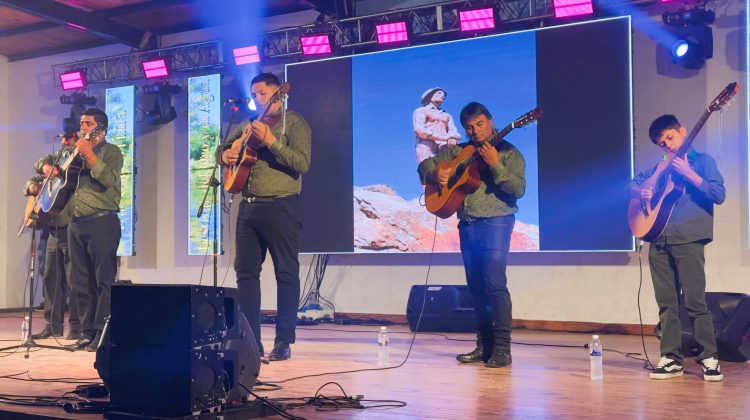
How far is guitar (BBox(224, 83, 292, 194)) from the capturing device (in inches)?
193

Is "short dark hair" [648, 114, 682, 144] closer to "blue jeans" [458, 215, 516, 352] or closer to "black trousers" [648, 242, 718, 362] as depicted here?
"black trousers" [648, 242, 718, 362]

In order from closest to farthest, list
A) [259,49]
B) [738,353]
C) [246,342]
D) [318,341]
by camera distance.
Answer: [246,342] → [738,353] → [318,341] → [259,49]

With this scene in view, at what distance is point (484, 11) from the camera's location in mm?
7723

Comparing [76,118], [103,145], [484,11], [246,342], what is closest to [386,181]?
[484,11]

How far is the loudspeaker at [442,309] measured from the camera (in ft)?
24.3

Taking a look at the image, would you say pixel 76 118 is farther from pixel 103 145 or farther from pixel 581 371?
pixel 581 371

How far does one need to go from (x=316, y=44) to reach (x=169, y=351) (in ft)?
19.5

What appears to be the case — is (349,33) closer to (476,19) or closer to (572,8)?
(476,19)

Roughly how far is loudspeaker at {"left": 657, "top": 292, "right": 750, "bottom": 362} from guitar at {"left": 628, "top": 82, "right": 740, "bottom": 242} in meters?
0.90

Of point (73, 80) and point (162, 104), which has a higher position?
point (73, 80)

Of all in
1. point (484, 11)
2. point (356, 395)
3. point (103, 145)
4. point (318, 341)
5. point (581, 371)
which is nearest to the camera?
point (356, 395)

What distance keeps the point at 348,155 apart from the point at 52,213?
10.9 feet

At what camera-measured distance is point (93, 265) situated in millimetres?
5953

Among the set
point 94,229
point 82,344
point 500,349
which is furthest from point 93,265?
point 500,349
